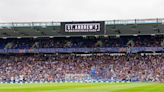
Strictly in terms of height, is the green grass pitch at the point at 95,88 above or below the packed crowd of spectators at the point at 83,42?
below

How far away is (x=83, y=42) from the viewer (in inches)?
3243

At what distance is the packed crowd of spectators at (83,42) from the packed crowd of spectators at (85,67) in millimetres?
1948

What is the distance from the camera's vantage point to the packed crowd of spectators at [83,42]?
79.5m

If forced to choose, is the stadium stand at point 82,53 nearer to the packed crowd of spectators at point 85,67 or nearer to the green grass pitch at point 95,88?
the packed crowd of spectators at point 85,67

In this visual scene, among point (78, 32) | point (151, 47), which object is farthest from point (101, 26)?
point (151, 47)

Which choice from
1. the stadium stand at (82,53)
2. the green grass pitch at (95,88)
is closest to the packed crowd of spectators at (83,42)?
the stadium stand at (82,53)

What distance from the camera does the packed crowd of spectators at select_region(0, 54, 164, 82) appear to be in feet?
237

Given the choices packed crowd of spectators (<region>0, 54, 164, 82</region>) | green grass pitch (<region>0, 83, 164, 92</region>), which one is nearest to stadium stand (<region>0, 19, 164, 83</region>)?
packed crowd of spectators (<region>0, 54, 164, 82</region>)

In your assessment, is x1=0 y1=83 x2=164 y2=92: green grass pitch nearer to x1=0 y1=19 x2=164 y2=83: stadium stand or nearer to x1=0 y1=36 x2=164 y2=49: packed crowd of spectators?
x1=0 y1=19 x2=164 y2=83: stadium stand

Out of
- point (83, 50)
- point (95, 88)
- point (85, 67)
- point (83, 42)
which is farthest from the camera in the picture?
point (83, 42)

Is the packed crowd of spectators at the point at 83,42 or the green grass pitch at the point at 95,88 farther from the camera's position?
the packed crowd of spectators at the point at 83,42

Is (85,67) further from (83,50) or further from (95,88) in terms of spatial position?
(95,88)

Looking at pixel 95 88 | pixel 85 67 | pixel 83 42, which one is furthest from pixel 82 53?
pixel 95 88

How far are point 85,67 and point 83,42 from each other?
7022 mm
